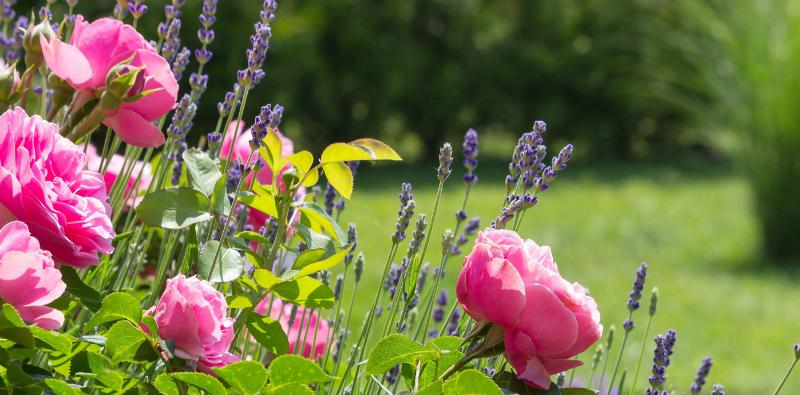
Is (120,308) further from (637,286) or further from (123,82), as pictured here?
(637,286)

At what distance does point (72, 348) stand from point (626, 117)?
36.5 feet

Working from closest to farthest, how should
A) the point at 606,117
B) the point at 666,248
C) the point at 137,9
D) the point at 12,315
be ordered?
the point at 12,315 < the point at 137,9 < the point at 666,248 < the point at 606,117

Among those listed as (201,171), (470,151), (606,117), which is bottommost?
(201,171)

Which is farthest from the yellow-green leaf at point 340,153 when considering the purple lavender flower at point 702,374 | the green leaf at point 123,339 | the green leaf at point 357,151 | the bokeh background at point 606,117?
the bokeh background at point 606,117

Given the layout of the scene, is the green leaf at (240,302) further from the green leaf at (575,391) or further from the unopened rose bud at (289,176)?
the green leaf at (575,391)

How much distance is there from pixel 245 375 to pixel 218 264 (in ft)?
0.51

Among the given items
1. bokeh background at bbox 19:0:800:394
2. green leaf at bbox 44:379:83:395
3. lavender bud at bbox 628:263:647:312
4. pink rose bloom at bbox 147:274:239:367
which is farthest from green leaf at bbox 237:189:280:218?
bokeh background at bbox 19:0:800:394

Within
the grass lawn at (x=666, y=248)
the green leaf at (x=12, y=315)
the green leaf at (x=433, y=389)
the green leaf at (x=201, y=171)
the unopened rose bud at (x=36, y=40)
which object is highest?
the grass lawn at (x=666, y=248)

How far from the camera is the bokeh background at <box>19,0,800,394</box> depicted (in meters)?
7.39

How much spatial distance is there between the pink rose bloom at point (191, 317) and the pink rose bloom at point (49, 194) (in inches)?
2.8

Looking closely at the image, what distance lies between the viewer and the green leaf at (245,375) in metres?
0.79

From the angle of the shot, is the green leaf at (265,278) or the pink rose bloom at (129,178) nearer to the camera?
the green leaf at (265,278)

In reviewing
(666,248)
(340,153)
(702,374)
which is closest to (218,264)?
(340,153)

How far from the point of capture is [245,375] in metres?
0.80
